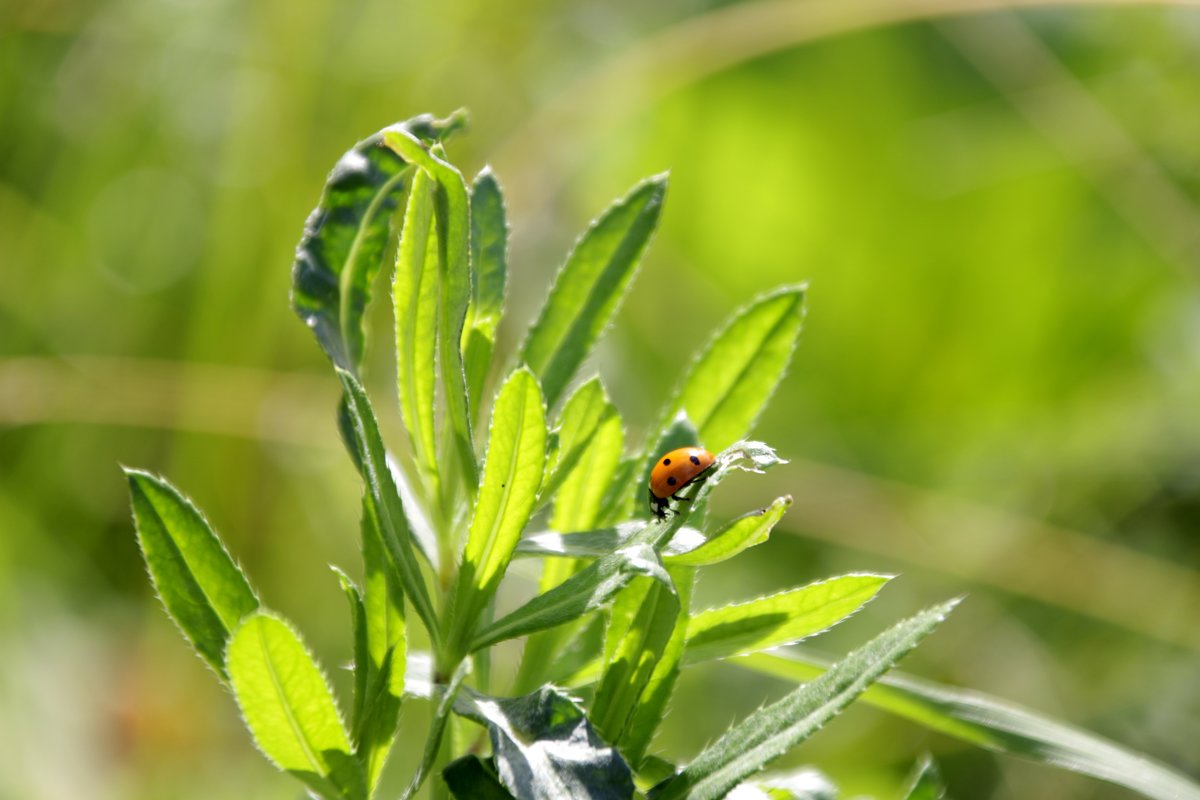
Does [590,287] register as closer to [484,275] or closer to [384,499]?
[484,275]

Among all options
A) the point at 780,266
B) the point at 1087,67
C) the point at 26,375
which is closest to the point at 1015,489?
the point at 780,266

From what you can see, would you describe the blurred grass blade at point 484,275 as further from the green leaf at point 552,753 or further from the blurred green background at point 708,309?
the blurred green background at point 708,309

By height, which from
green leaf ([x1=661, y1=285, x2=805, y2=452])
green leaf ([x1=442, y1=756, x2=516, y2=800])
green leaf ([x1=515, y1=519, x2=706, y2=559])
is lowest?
green leaf ([x1=442, y1=756, x2=516, y2=800])

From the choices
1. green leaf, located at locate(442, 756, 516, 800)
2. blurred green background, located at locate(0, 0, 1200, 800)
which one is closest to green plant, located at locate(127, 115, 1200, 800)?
green leaf, located at locate(442, 756, 516, 800)

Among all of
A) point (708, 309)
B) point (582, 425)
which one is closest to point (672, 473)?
point (582, 425)

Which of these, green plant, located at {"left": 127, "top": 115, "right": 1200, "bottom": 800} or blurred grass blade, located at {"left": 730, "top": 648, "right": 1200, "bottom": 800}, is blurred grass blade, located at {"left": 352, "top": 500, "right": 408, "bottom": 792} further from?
blurred grass blade, located at {"left": 730, "top": 648, "right": 1200, "bottom": 800}
